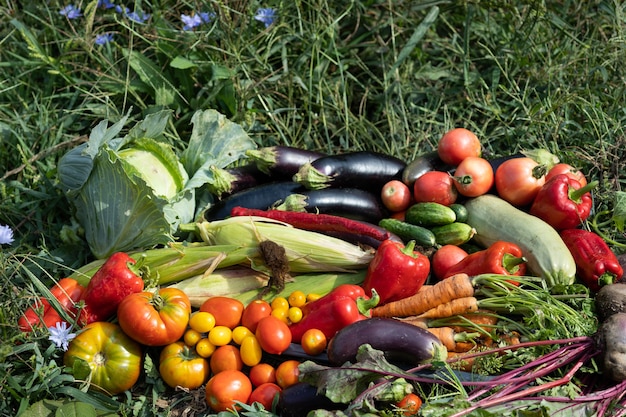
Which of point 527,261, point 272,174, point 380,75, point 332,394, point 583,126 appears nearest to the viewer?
point 332,394

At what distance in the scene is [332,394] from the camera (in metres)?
2.97

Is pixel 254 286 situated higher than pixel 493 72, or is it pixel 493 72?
pixel 493 72

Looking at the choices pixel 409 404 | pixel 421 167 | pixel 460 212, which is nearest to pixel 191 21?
pixel 421 167

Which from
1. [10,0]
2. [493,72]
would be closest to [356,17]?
[493,72]

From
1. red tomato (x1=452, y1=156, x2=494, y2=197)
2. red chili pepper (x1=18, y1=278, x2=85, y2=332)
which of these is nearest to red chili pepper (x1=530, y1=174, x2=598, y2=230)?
red tomato (x1=452, y1=156, x2=494, y2=197)

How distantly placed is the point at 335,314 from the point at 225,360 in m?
0.60

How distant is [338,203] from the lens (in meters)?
4.38

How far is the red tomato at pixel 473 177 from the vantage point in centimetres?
431

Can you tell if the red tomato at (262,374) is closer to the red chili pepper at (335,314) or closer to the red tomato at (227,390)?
the red tomato at (227,390)

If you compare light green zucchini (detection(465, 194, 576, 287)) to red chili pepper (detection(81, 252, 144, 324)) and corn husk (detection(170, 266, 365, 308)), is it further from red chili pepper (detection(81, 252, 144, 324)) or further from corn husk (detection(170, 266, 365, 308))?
red chili pepper (detection(81, 252, 144, 324))

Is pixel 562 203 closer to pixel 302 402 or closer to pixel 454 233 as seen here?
pixel 454 233

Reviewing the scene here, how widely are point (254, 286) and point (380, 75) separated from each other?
2381 millimetres

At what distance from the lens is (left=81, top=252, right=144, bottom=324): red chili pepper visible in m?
3.66

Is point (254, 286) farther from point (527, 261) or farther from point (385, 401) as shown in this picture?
point (527, 261)
